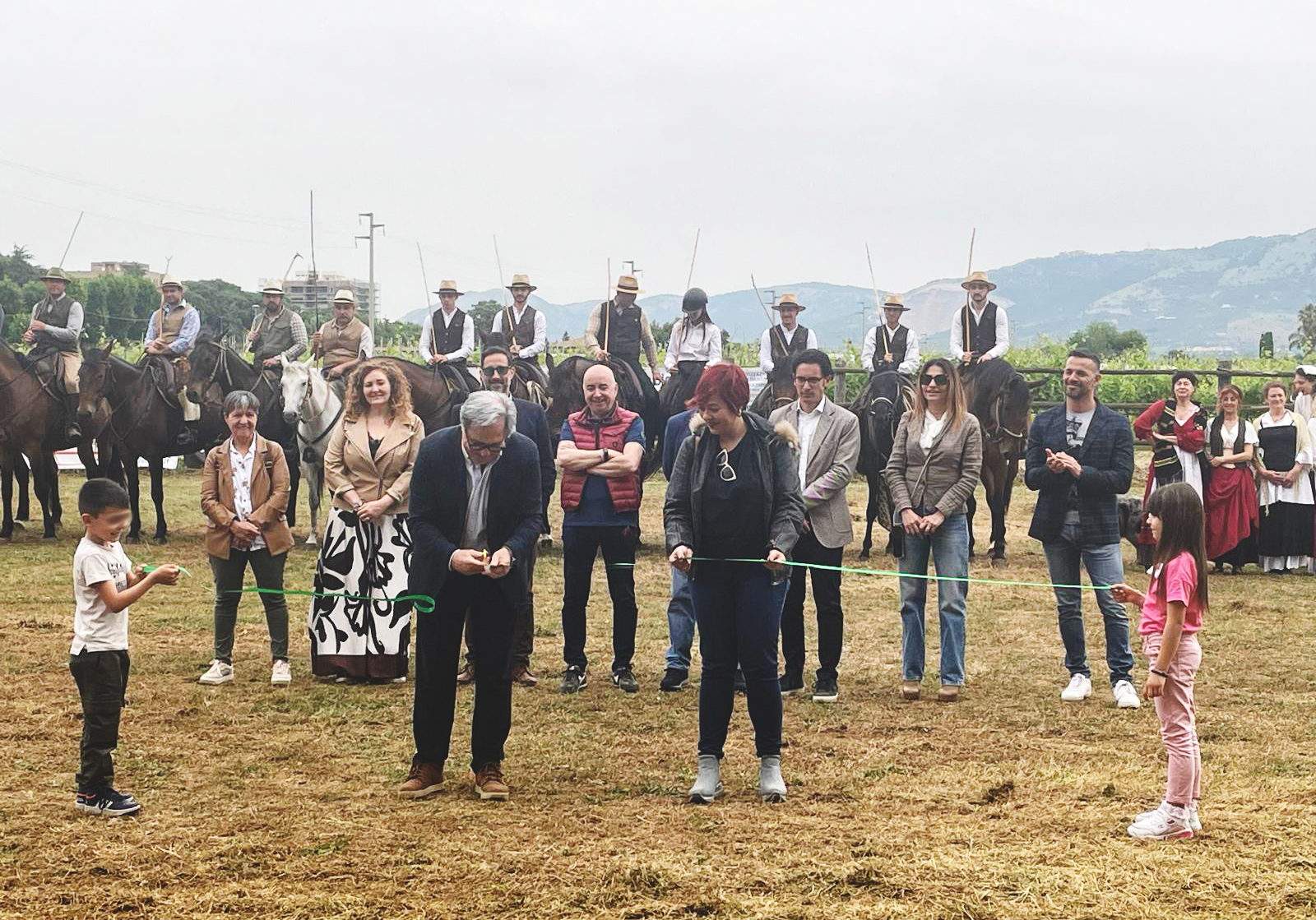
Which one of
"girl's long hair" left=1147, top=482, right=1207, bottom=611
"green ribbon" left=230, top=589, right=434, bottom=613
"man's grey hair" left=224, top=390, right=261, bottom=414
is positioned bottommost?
"green ribbon" left=230, top=589, right=434, bottom=613

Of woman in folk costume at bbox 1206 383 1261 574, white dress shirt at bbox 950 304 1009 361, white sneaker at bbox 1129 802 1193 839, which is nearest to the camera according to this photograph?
white sneaker at bbox 1129 802 1193 839

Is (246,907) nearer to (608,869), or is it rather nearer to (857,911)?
(608,869)

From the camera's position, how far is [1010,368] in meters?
14.6

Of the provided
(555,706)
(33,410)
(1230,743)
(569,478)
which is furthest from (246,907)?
(33,410)

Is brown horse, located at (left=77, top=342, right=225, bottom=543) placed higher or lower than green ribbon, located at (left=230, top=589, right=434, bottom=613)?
higher

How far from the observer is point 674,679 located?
8727mm

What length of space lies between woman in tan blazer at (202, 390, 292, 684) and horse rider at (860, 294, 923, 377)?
812 cm

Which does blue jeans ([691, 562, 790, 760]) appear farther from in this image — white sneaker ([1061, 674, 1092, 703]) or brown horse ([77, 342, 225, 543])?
brown horse ([77, 342, 225, 543])

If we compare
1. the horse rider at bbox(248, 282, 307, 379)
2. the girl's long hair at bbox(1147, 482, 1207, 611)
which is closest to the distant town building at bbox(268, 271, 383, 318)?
the horse rider at bbox(248, 282, 307, 379)

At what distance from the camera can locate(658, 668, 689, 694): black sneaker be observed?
8719mm

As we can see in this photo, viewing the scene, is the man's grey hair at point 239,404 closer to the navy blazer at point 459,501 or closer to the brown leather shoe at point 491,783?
the navy blazer at point 459,501

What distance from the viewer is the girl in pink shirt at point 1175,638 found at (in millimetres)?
5668

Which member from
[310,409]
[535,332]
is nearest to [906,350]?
[535,332]

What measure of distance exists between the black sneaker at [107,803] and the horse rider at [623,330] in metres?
8.95
